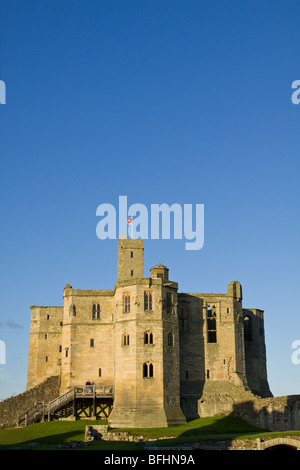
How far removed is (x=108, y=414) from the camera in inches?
2648

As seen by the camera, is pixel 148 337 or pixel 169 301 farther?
pixel 169 301

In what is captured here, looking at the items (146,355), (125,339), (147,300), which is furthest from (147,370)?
(147,300)

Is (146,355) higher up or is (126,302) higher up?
(126,302)

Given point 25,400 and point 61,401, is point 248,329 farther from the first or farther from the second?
point 25,400

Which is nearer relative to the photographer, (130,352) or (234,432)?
(234,432)

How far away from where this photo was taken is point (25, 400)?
224ft

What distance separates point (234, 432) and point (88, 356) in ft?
65.3

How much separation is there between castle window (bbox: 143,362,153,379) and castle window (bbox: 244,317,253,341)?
63.6 feet

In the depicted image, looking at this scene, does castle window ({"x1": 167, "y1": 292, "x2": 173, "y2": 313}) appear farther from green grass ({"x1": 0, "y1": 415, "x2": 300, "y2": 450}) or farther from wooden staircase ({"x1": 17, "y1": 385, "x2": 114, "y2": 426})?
green grass ({"x1": 0, "y1": 415, "x2": 300, "y2": 450})

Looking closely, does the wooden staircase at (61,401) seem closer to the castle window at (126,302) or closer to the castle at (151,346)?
the castle at (151,346)

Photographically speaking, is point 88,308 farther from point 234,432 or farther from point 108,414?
point 234,432

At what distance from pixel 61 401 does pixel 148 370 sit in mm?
10850

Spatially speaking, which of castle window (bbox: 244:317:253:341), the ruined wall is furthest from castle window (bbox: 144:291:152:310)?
castle window (bbox: 244:317:253:341)
